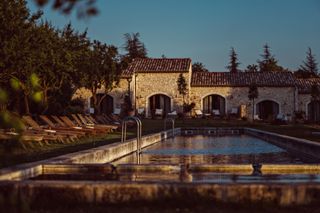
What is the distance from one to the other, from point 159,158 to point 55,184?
491 cm

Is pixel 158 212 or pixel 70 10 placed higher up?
pixel 70 10

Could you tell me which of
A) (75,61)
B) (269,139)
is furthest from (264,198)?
(75,61)

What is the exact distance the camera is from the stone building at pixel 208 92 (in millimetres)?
32531

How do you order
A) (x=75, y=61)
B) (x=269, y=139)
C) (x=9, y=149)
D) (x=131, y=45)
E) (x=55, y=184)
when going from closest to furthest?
(x=9, y=149), (x=55, y=184), (x=269, y=139), (x=75, y=61), (x=131, y=45)

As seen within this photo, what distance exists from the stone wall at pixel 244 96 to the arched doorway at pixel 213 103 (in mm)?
651

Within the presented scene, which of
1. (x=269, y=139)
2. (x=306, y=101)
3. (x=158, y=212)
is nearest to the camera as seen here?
(x=158, y=212)

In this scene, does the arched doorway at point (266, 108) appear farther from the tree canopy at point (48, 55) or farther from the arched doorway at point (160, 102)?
the tree canopy at point (48, 55)

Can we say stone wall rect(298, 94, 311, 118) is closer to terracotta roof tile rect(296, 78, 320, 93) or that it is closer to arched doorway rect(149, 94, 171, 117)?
terracotta roof tile rect(296, 78, 320, 93)

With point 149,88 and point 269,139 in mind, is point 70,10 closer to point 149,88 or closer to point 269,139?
point 269,139

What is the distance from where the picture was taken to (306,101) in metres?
32.7

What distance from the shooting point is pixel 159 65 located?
34219 mm

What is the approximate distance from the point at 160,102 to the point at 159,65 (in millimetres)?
2747

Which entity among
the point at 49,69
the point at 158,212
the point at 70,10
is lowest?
the point at 158,212

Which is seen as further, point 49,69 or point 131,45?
point 131,45
